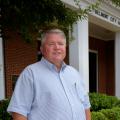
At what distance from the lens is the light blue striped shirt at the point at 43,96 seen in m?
3.17

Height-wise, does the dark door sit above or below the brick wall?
below

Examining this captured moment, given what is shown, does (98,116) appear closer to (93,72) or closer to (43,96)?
(43,96)

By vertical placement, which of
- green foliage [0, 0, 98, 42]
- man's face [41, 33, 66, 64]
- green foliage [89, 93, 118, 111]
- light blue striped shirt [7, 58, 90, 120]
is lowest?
green foliage [89, 93, 118, 111]

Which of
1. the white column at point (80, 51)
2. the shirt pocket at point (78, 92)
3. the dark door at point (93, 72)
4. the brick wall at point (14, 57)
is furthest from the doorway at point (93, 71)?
the shirt pocket at point (78, 92)

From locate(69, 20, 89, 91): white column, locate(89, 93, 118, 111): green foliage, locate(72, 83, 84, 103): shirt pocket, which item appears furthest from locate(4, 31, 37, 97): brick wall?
locate(72, 83, 84, 103): shirt pocket

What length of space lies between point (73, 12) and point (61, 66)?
2505 millimetres

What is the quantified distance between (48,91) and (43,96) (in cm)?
5

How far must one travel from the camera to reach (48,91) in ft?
10.5

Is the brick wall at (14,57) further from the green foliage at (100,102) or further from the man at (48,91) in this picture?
the man at (48,91)

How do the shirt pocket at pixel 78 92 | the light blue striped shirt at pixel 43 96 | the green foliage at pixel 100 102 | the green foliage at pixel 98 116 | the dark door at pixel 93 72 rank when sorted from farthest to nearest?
1. the dark door at pixel 93 72
2. the green foliage at pixel 100 102
3. the green foliage at pixel 98 116
4. the shirt pocket at pixel 78 92
5. the light blue striped shirt at pixel 43 96

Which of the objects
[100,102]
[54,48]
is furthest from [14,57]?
[54,48]

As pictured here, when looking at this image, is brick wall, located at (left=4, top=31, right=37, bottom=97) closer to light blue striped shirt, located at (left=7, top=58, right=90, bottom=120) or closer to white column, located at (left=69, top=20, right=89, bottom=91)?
white column, located at (left=69, top=20, right=89, bottom=91)

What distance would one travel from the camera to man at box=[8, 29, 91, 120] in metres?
3.17

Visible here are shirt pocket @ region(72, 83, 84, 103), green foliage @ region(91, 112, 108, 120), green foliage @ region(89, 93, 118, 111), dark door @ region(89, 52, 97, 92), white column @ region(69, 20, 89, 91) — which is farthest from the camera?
dark door @ region(89, 52, 97, 92)
